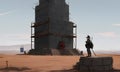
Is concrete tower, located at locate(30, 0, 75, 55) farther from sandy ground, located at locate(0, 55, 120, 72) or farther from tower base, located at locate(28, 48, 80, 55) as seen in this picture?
sandy ground, located at locate(0, 55, 120, 72)

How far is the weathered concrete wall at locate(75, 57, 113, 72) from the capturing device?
22120 mm

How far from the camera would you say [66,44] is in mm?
60562

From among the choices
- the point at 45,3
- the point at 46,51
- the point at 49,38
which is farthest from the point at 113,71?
the point at 45,3

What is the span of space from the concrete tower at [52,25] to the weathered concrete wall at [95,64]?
33.2 meters

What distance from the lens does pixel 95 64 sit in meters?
22.2

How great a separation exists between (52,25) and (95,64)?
3597 cm

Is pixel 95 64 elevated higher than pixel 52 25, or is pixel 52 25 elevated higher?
pixel 52 25

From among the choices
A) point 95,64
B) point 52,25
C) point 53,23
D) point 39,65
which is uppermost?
point 53,23

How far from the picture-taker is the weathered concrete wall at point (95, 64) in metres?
22.1

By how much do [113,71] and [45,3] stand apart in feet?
130

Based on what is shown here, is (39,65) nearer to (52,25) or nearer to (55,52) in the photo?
(55,52)

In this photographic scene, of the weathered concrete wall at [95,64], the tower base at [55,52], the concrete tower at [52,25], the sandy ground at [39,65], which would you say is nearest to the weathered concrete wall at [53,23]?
the concrete tower at [52,25]

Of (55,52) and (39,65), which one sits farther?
(55,52)

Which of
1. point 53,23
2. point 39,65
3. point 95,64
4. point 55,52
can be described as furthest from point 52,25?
point 95,64
